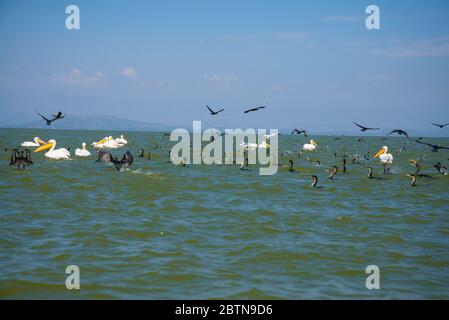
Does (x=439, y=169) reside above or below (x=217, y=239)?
above

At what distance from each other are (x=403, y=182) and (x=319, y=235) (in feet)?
48.3

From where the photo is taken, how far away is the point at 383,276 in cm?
1081

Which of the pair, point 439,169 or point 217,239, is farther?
point 439,169

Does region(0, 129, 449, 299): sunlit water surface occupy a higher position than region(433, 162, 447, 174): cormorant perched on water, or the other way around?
region(433, 162, 447, 174): cormorant perched on water

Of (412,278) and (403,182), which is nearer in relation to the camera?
(412,278)

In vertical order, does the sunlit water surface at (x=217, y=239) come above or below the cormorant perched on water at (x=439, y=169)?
below

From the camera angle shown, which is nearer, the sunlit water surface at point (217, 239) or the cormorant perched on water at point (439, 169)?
the sunlit water surface at point (217, 239)

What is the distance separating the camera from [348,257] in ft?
39.3

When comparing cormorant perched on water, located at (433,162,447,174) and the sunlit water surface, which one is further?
cormorant perched on water, located at (433,162,447,174)

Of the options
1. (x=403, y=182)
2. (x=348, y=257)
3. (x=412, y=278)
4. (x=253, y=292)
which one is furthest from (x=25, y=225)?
(x=403, y=182)
